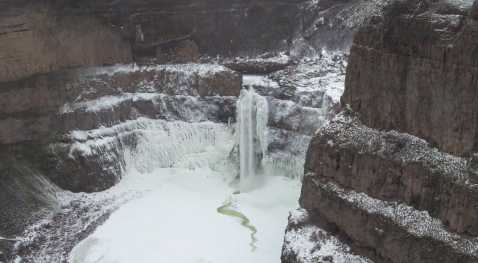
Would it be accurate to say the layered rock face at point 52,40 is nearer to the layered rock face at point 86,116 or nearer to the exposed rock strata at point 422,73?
the layered rock face at point 86,116

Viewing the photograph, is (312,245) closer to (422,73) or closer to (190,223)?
(422,73)

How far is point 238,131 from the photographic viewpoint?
37094 mm

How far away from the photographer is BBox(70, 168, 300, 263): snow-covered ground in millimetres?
27094

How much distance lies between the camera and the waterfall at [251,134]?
36000 millimetres

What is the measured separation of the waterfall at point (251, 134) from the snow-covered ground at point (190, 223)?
61.4 inches

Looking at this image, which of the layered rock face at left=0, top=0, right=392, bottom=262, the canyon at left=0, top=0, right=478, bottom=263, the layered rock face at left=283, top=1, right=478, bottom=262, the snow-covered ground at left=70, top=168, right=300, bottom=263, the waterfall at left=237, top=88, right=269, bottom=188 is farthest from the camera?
the waterfall at left=237, top=88, right=269, bottom=188

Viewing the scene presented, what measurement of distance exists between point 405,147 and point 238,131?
1785cm

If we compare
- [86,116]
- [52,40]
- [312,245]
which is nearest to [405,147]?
[312,245]

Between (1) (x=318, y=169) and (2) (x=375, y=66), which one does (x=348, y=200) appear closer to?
(1) (x=318, y=169)

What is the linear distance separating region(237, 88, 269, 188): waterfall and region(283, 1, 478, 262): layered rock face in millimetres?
11918

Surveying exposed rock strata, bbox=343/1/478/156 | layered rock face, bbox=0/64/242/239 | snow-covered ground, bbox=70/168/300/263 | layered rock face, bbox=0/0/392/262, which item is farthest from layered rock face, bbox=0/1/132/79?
exposed rock strata, bbox=343/1/478/156

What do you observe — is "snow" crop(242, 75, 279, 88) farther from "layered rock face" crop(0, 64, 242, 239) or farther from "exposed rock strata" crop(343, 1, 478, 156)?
"exposed rock strata" crop(343, 1, 478, 156)

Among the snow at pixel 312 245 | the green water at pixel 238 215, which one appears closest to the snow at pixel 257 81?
the green water at pixel 238 215

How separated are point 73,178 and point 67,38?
11.2 metres
